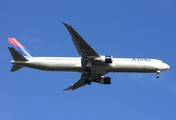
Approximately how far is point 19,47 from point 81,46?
14.8 metres

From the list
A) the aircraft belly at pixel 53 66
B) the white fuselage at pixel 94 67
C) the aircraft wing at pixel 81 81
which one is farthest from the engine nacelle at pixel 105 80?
the aircraft belly at pixel 53 66

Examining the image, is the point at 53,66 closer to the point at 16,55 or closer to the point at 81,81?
the point at 16,55

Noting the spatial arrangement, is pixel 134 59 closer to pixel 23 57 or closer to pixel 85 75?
pixel 85 75

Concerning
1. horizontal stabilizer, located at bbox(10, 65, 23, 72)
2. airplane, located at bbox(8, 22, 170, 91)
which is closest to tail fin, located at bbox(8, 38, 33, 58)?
airplane, located at bbox(8, 22, 170, 91)

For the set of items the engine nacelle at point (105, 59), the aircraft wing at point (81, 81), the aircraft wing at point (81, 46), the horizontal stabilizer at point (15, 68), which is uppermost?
the aircraft wing at point (81, 46)

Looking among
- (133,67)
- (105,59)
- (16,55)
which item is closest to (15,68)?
(16,55)

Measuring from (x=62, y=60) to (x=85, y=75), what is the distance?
315 inches

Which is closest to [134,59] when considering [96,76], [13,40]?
[96,76]

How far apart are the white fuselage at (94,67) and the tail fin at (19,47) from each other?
317 cm

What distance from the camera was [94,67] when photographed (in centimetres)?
9625

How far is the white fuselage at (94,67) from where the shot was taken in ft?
311

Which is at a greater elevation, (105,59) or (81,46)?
(81,46)

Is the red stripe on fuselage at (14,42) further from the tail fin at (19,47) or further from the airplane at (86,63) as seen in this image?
the airplane at (86,63)

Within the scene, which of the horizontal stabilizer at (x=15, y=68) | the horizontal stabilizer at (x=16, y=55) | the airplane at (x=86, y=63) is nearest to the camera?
the horizontal stabilizer at (x=16, y=55)
